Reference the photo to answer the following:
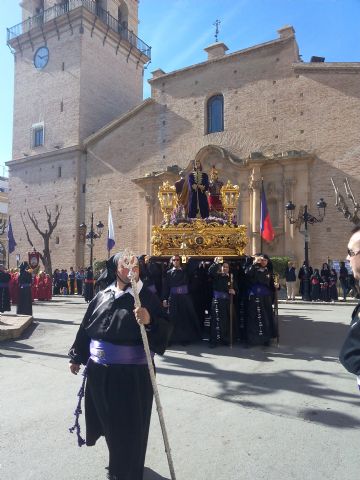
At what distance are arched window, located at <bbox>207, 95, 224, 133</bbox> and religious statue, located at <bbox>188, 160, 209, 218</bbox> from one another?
1710 centimetres

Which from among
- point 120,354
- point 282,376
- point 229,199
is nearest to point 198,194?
point 229,199

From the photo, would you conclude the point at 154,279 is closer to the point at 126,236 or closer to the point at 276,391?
the point at 276,391

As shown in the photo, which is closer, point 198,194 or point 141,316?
point 141,316

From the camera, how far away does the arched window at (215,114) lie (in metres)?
27.6

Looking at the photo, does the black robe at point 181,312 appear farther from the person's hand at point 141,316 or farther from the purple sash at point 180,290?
the person's hand at point 141,316

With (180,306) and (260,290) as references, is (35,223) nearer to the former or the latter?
(180,306)

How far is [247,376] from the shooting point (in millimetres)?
6145

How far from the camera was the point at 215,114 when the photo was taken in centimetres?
2795

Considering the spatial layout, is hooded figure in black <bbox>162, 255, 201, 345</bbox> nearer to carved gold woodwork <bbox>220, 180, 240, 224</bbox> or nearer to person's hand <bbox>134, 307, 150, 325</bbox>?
carved gold woodwork <bbox>220, 180, 240, 224</bbox>

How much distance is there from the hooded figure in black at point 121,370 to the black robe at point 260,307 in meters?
5.28

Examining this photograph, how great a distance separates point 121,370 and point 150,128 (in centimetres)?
2840

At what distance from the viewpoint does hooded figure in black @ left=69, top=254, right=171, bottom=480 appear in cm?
308

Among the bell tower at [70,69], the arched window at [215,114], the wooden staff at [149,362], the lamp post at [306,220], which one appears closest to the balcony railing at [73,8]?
the bell tower at [70,69]

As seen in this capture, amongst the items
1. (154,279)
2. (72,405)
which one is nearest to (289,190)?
(154,279)
